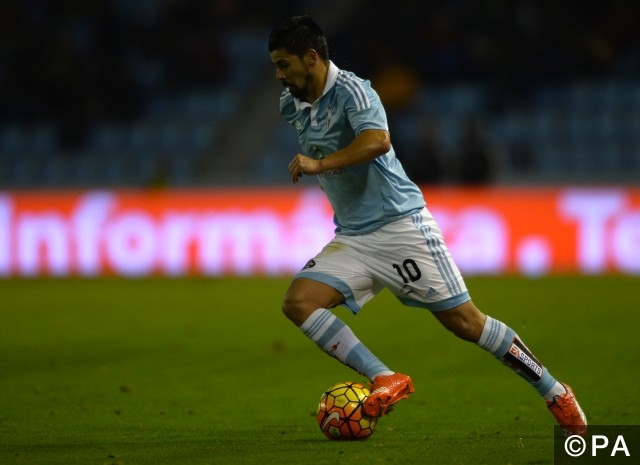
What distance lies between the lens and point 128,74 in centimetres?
1934

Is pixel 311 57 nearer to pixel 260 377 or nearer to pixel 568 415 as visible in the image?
pixel 568 415

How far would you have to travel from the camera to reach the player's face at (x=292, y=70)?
18.0 feet

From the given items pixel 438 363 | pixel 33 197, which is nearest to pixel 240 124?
pixel 33 197

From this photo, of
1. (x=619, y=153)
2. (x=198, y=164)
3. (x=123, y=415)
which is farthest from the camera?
(x=198, y=164)

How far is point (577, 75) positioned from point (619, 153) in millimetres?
1432

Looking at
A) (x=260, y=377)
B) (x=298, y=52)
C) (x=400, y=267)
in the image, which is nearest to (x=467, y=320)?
(x=400, y=267)

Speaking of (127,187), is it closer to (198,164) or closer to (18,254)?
(198,164)

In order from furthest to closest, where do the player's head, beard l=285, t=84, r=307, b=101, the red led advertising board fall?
the red led advertising board < beard l=285, t=84, r=307, b=101 < the player's head

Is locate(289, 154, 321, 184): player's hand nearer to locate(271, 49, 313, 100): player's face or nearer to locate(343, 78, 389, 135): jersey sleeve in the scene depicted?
locate(343, 78, 389, 135): jersey sleeve

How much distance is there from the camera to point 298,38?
5469mm

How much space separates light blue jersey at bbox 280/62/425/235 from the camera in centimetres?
554

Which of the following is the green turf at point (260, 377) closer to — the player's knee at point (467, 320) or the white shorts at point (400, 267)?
the player's knee at point (467, 320)

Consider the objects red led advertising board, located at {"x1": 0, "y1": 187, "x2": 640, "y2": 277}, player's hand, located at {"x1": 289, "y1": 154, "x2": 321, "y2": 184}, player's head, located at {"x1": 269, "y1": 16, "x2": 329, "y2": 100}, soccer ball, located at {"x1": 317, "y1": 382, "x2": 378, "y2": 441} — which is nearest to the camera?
player's hand, located at {"x1": 289, "y1": 154, "x2": 321, "y2": 184}

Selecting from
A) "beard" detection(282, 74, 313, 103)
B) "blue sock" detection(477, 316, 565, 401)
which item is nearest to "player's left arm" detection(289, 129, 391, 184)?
"beard" detection(282, 74, 313, 103)
